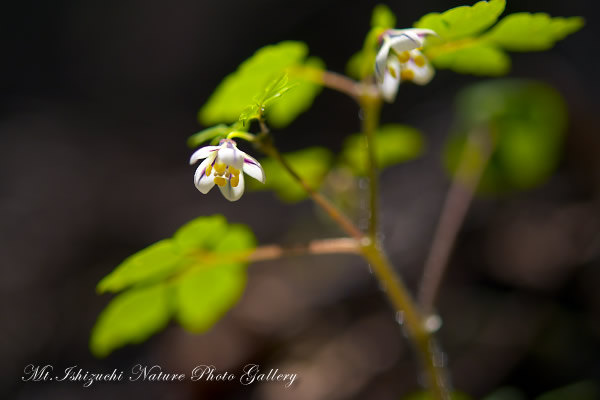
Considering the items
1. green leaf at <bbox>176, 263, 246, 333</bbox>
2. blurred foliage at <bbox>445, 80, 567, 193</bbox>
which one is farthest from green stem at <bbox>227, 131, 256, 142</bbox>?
blurred foliage at <bbox>445, 80, 567, 193</bbox>

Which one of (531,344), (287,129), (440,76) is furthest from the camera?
(287,129)

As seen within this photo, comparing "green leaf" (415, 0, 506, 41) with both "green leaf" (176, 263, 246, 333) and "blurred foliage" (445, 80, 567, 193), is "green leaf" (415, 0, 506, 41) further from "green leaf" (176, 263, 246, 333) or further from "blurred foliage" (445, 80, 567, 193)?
"blurred foliage" (445, 80, 567, 193)

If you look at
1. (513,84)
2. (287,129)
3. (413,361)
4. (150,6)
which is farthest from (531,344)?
(150,6)

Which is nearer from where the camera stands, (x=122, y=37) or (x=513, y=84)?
(x=513, y=84)

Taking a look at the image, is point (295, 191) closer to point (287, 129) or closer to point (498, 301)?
point (498, 301)

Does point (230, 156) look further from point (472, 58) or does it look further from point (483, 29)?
point (472, 58)

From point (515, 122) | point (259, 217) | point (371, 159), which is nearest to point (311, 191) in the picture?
point (371, 159)
